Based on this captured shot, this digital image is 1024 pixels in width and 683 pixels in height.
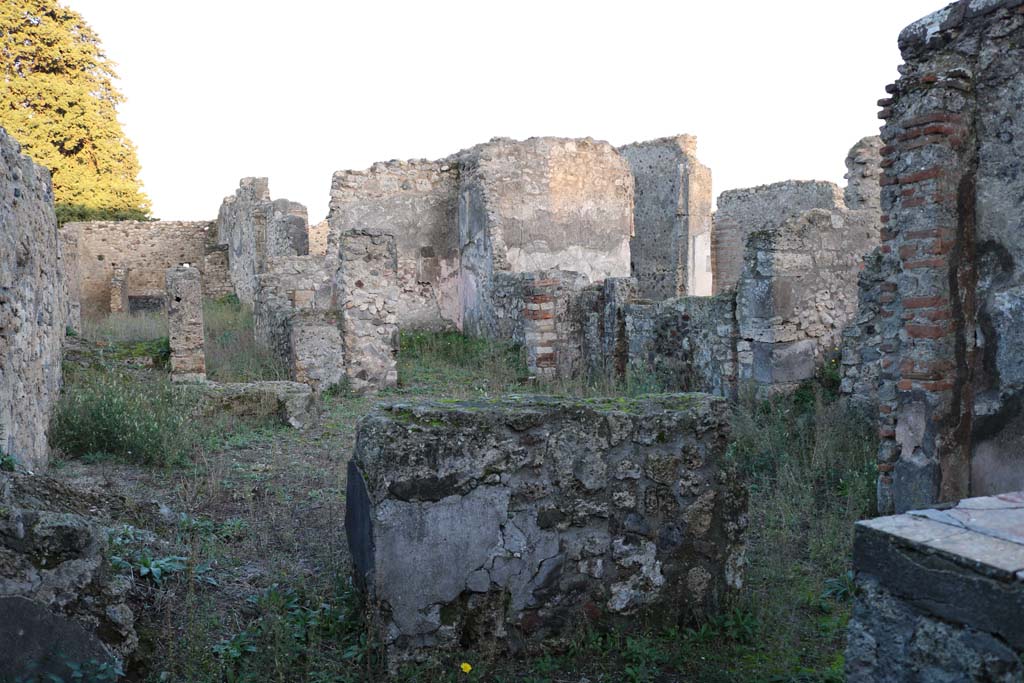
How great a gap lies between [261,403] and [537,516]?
17.5 feet

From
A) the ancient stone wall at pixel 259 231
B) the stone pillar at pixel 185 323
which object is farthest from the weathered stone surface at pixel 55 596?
the ancient stone wall at pixel 259 231

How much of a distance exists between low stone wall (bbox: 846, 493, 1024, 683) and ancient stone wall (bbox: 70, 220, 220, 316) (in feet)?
72.6

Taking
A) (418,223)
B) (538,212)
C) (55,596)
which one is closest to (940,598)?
(55,596)

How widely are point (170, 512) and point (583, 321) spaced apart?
285 inches

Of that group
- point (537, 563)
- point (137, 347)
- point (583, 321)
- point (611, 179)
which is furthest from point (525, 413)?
point (611, 179)

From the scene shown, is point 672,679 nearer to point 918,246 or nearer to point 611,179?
point 918,246

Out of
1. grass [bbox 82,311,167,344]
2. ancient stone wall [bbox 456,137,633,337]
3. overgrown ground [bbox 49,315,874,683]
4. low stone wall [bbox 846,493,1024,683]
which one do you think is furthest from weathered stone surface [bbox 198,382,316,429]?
low stone wall [bbox 846,493,1024,683]

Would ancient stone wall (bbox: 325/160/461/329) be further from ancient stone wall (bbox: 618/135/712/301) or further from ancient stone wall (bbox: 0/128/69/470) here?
ancient stone wall (bbox: 0/128/69/470)

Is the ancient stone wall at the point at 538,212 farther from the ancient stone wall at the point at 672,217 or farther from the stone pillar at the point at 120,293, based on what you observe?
the stone pillar at the point at 120,293

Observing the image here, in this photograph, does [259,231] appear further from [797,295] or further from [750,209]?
[797,295]

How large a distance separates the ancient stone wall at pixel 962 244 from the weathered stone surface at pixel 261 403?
5.76 metres

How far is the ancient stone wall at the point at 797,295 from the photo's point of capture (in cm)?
766

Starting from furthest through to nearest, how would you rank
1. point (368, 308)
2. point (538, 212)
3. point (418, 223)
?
point (418, 223) → point (538, 212) → point (368, 308)

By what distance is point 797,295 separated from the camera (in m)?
7.79
